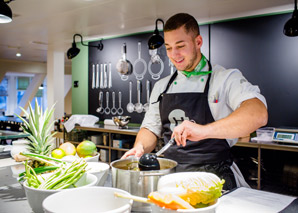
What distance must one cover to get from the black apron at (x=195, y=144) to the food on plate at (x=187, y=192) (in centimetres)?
83

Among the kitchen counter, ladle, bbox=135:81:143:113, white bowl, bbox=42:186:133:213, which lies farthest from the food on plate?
ladle, bbox=135:81:143:113

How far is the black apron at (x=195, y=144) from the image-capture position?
176 cm

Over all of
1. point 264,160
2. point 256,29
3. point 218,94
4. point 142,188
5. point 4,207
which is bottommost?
point 264,160

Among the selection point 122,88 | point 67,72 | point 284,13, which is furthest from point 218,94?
point 67,72

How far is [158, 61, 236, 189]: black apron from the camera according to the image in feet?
5.76

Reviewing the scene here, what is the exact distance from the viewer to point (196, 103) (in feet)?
6.21

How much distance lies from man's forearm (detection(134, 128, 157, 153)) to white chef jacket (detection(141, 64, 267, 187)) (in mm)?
45

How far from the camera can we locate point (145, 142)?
74.2 inches

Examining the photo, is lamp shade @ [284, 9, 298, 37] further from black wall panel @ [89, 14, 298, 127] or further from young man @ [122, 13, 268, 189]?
young man @ [122, 13, 268, 189]

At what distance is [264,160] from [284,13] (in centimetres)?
197

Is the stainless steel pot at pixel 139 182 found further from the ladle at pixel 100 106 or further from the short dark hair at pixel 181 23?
the ladle at pixel 100 106

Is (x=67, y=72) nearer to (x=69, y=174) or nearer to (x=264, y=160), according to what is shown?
(x=264, y=160)

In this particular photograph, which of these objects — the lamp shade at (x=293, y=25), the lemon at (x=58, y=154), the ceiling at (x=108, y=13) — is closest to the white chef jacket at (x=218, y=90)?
the lemon at (x=58, y=154)

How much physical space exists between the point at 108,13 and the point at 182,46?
8.49ft
